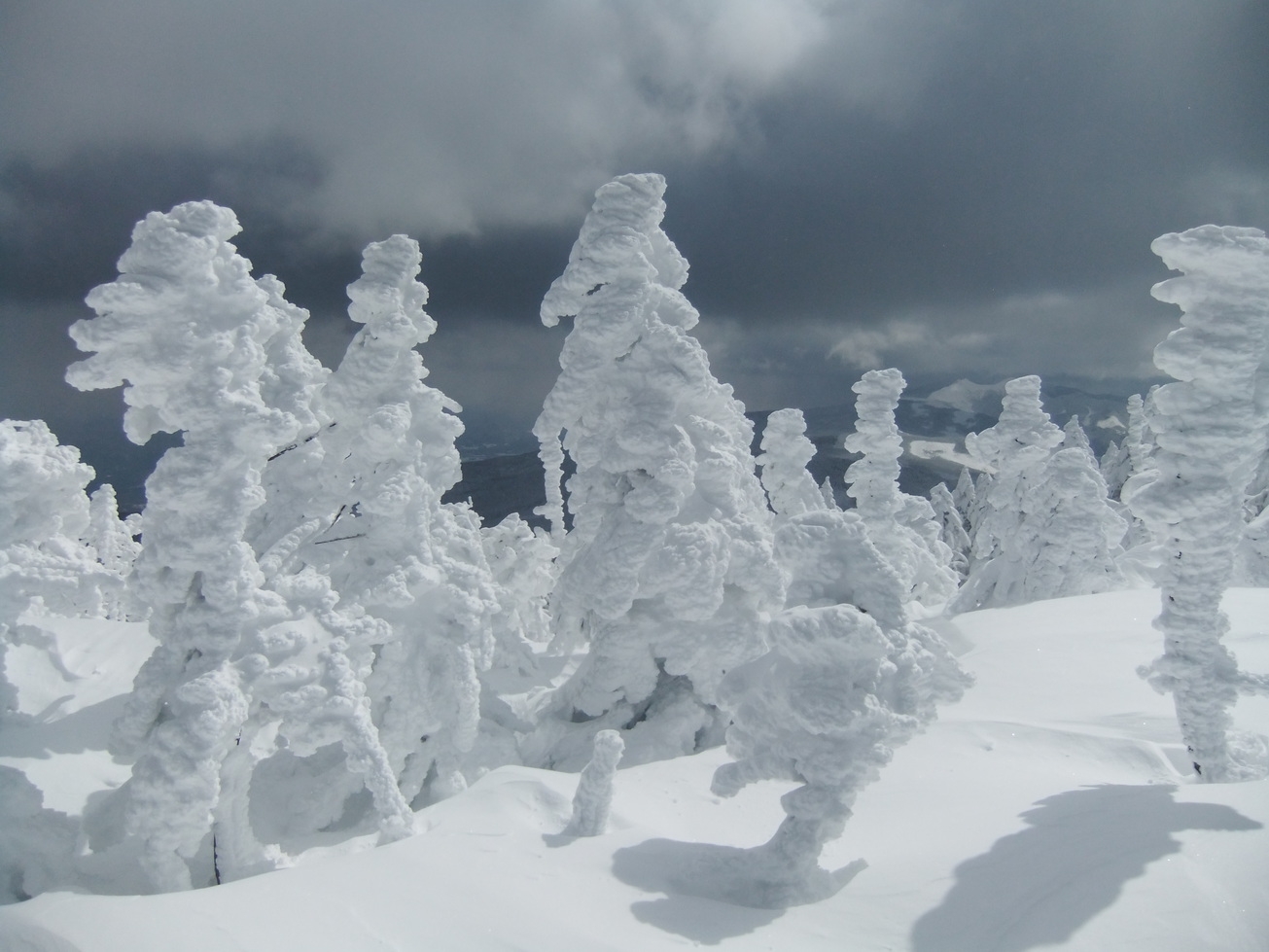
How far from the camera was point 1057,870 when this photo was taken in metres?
6.65

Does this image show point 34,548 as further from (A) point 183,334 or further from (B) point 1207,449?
(B) point 1207,449

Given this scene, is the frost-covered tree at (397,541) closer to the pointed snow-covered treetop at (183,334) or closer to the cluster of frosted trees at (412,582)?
the cluster of frosted trees at (412,582)

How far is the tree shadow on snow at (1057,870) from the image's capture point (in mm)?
5922

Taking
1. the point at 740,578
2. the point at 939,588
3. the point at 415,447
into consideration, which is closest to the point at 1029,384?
the point at 939,588

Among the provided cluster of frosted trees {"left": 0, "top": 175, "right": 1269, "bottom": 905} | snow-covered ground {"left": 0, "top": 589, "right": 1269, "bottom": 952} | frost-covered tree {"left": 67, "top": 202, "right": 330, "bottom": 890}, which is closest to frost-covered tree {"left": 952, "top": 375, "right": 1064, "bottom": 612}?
cluster of frosted trees {"left": 0, "top": 175, "right": 1269, "bottom": 905}

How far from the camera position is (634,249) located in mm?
14281

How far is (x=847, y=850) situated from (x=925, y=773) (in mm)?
2824

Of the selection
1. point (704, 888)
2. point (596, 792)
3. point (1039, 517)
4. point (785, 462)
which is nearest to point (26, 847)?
point (596, 792)

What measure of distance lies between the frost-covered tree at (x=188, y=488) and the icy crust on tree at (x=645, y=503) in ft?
21.0

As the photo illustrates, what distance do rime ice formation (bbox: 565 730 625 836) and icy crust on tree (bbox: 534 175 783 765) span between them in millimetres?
5258

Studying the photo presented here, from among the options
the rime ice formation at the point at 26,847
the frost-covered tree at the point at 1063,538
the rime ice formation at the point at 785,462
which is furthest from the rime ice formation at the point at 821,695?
the rime ice formation at the point at 785,462

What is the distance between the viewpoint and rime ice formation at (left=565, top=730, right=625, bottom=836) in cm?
840

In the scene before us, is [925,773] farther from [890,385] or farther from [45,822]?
[890,385]

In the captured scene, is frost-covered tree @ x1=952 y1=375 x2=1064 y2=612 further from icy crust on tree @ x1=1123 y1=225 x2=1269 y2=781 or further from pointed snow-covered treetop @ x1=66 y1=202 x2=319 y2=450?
pointed snow-covered treetop @ x1=66 y1=202 x2=319 y2=450
